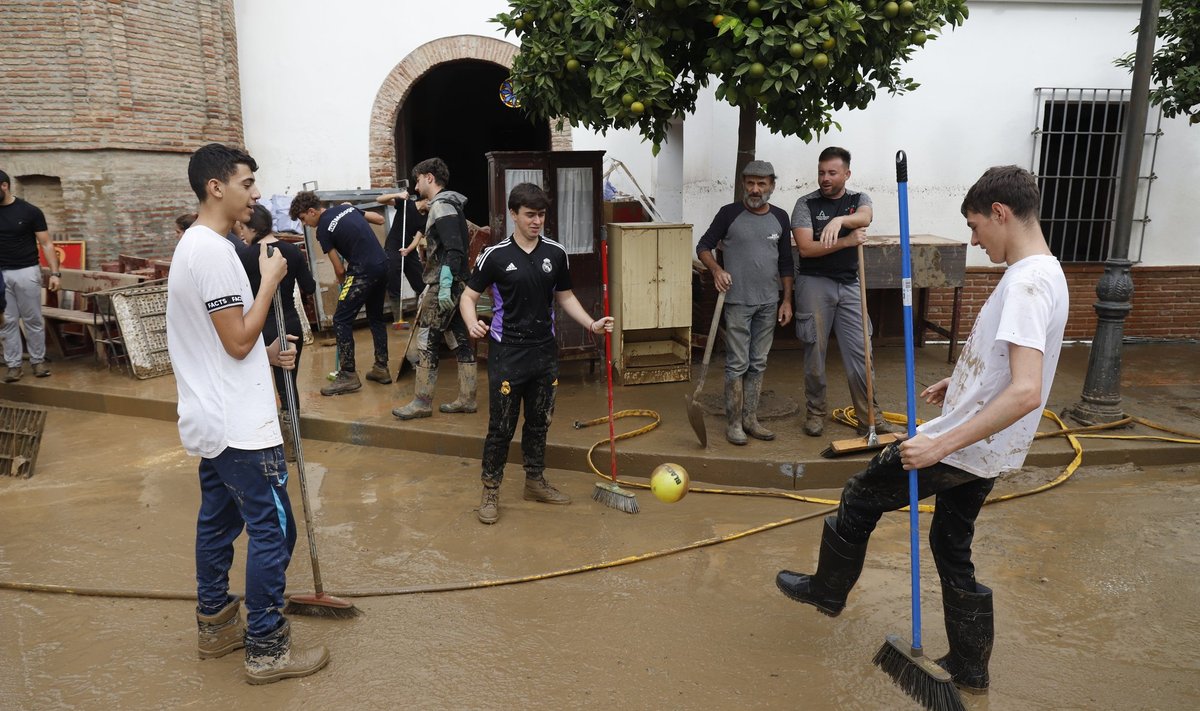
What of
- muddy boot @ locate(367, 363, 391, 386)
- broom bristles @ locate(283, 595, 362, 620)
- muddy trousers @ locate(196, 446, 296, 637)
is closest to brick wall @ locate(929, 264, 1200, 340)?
muddy boot @ locate(367, 363, 391, 386)

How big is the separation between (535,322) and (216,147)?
2141 millimetres

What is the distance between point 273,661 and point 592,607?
1458 mm

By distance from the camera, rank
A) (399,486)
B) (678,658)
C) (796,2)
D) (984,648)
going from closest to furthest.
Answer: (984,648) → (678,658) → (796,2) → (399,486)

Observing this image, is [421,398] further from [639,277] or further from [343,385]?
[639,277]

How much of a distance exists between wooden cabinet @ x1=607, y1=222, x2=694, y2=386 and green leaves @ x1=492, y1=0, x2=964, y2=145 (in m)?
1.50

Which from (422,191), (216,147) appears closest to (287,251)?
(422,191)

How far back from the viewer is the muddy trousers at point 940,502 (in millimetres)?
3410

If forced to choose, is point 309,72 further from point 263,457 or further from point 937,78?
point 263,457

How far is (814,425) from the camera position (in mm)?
6391

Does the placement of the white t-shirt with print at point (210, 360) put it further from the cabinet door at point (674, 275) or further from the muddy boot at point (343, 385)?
the cabinet door at point (674, 275)

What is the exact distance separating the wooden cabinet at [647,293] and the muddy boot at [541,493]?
7.80 ft

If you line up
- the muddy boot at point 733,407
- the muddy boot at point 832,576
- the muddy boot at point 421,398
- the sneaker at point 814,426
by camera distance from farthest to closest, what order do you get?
the muddy boot at point 421,398
the sneaker at point 814,426
the muddy boot at point 733,407
the muddy boot at point 832,576

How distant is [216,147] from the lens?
3545 mm

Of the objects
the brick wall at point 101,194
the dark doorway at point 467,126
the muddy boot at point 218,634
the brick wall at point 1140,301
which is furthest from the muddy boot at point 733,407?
the dark doorway at point 467,126
